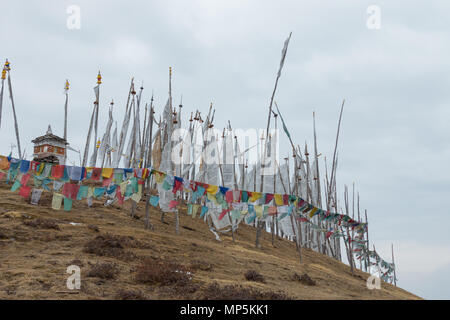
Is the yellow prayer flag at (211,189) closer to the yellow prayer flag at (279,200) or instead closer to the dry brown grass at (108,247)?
the yellow prayer flag at (279,200)

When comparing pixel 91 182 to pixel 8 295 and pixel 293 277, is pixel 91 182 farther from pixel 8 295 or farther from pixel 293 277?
pixel 8 295

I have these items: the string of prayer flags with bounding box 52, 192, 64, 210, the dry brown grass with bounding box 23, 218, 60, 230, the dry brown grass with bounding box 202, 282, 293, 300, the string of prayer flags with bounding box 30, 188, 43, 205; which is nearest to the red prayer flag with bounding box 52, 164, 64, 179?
the string of prayer flags with bounding box 52, 192, 64, 210

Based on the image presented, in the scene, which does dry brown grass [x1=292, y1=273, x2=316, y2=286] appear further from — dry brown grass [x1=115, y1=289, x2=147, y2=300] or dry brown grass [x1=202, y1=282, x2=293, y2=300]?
dry brown grass [x1=115, y1=289, x2=147, y2=300]

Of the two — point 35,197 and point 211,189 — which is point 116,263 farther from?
point 35,197

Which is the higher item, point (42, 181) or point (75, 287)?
point (42, 181)

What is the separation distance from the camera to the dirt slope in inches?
326

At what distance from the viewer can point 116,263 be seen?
10.4m

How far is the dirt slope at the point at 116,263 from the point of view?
827 centimetres

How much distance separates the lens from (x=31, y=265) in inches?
370

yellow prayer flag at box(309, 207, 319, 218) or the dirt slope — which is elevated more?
yellow prayer flag at box(309, 207, 319, 218)

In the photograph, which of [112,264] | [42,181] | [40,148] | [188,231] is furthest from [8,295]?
[40,148]

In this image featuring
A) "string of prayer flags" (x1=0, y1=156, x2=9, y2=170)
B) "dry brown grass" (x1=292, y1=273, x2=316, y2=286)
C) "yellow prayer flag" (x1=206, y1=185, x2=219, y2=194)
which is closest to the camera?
"dry brown grass" (x1=292, y1=273, x2=316, y2=286)

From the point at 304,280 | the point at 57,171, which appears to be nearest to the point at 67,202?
the point at 57,171
